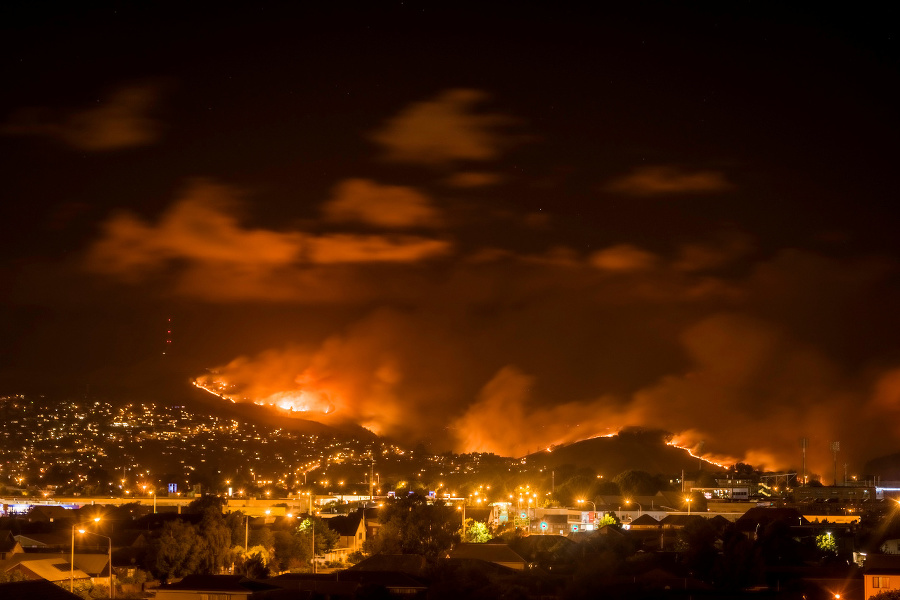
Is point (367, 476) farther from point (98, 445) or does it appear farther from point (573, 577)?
point (573, 577)

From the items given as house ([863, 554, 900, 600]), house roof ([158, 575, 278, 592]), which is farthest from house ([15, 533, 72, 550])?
house ([863, 554, 900, 600])

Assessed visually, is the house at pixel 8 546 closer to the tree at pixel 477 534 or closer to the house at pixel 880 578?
the tree at pixel 477 534

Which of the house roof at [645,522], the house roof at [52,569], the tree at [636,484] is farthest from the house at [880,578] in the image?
the tree at [636,484]

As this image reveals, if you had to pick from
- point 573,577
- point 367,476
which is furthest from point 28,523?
point 367,476

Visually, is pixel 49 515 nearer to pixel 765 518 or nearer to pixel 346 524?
pixel 346 524

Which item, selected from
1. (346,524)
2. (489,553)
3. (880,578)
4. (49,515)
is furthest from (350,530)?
(880,578)

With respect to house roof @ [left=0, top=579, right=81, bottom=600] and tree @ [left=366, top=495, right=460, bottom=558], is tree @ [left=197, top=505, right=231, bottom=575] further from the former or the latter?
house roof @ [left=0, top=579, right=81, bottom=600]
